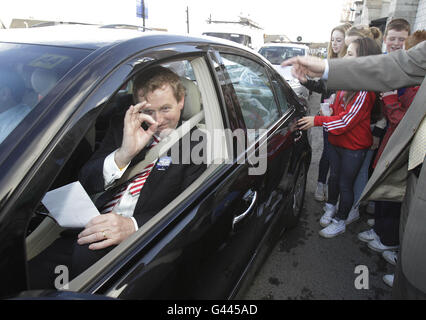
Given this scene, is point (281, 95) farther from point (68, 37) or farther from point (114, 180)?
point (68, 37)

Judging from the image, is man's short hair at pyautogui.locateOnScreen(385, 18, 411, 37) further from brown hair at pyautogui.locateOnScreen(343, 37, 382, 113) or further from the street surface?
the street surface

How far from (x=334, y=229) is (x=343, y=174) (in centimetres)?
53

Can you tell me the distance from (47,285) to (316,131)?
6225mm

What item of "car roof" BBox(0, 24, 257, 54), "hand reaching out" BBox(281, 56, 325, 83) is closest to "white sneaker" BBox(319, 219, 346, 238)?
"hand reaching out" BBox(281, 56, 325, 83)

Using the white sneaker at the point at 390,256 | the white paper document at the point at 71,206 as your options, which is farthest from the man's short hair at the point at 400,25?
the white paper document at the point at 71,206

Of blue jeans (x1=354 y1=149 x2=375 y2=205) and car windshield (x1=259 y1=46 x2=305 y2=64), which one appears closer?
blue jeans (x1=354 y1=149 x2=375 y2=205)

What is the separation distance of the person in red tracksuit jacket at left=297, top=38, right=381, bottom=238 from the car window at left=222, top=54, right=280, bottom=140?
41 centimetres

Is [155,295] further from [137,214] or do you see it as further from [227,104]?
[227,104]

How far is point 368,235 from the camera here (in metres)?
2.77

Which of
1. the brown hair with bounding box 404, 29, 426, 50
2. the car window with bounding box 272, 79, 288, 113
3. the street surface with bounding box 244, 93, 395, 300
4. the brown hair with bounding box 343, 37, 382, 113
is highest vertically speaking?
the brown hair with bounding box 404, 29, 426, 50

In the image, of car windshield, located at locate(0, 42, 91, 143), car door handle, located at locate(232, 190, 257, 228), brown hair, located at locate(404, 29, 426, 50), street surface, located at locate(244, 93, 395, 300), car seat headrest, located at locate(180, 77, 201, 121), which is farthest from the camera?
brown hair, located at locate(404, 29, 426, 50)

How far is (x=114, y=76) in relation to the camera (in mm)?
995

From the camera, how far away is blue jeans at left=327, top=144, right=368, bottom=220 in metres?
2.61

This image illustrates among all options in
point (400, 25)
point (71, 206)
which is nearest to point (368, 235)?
point (400, 25)
